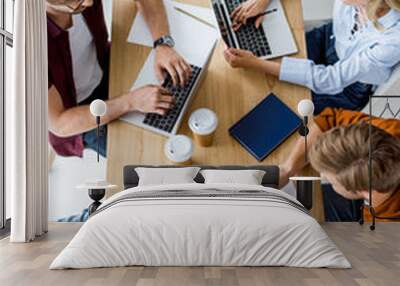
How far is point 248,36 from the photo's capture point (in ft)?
20.5

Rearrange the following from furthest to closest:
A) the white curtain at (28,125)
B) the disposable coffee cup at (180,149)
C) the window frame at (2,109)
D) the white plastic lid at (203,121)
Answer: the disposable coffee cup at (180,149)
the white plastic lid at (203,121)
the window frame at (2,109)
the white curtain at (28,125)

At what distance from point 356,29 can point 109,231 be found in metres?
3.64

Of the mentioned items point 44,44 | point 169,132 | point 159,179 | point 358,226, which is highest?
point 44,44

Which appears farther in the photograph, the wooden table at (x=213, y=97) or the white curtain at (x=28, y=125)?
the wooden table at (x=213, y=97)

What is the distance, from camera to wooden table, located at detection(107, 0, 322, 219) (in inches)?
244

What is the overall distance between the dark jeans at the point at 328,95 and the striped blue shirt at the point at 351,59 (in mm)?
46

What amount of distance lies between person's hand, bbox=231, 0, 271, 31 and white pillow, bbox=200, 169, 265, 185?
1.57 m

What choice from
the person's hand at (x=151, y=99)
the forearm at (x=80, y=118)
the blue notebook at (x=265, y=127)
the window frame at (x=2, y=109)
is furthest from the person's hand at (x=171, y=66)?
the window frame at (x=2, y=109)

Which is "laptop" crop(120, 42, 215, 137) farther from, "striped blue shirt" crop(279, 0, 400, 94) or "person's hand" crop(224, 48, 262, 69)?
"striped blue shirt" crop(279, 0, 400, 94)

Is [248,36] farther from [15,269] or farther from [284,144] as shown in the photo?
[15,269]

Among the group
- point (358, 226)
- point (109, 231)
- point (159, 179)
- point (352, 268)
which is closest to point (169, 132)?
point (159, 179)

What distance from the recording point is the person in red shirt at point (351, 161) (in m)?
6.02

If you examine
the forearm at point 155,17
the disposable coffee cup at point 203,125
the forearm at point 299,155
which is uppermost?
the forearm at point 155,17

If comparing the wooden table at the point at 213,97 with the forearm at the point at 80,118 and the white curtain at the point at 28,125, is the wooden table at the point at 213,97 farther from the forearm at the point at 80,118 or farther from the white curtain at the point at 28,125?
the white curtain at the point at 28,125
